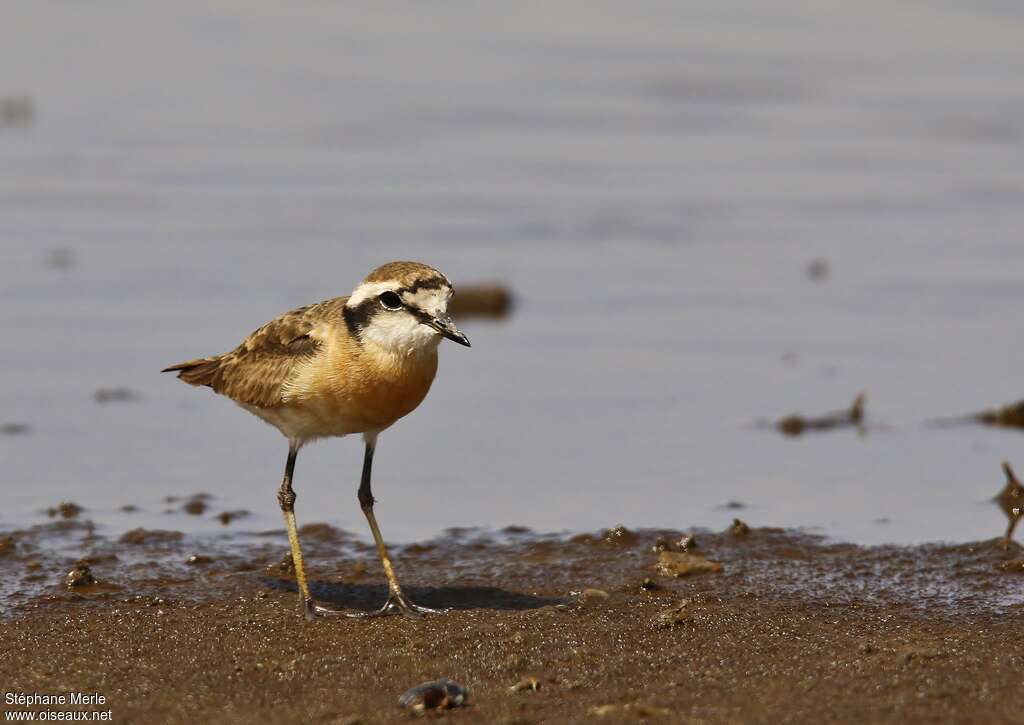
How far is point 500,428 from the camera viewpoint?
11359 millimetres

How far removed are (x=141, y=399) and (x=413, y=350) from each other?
4339 millimetres

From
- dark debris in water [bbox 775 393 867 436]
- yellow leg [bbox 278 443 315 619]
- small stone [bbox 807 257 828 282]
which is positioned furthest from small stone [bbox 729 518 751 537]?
small stone [bbox 807 257 828 282]

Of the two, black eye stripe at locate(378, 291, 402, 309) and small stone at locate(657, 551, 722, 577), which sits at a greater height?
black eye stripe at locate(378, 291, 402, 309)

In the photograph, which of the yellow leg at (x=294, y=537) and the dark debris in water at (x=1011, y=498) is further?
the dark debris in water at (x=1011, y=498)

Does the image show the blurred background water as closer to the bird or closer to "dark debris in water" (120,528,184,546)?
"dark debris in water" (120,528,184,546)

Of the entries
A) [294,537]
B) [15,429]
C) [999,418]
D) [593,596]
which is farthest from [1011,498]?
[15,429]

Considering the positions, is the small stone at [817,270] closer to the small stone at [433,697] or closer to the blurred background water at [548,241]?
the blurred background water at [548,241]

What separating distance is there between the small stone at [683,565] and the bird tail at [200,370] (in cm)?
266

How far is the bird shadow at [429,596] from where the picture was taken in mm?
8477

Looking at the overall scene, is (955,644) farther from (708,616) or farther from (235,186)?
(235,186)

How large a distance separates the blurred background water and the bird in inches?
51.0

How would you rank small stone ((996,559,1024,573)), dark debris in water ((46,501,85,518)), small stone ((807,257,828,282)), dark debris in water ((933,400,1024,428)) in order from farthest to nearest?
small stone ((807,257,828,282)), dark debris in water ((933,400,1024,428)), dark debris in water ((46,501,85,518)), small stone ((996,559,1024,573))

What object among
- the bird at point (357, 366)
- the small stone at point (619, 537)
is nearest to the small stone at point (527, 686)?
the bird at point (357, 366)

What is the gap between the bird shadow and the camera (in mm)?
8477
